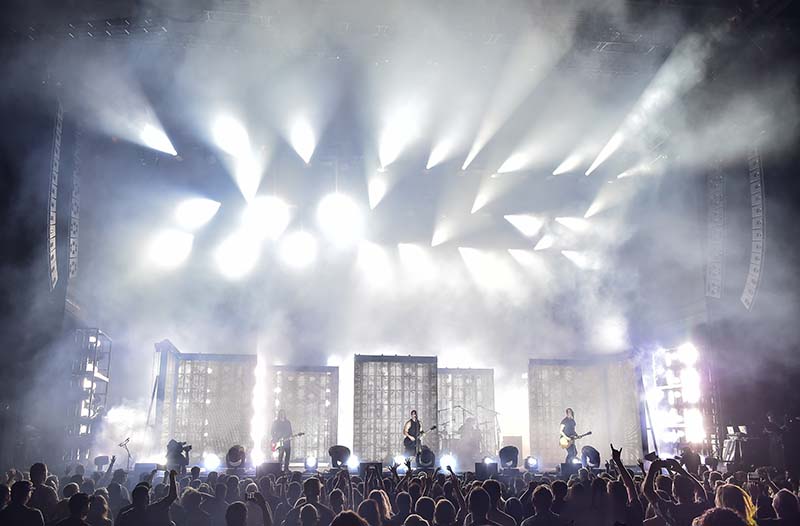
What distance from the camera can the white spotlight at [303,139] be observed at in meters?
19.8

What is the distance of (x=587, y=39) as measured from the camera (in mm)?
15297

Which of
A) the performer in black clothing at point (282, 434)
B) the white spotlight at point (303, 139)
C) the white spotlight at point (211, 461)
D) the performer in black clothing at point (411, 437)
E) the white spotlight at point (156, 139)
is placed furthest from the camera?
the white spotlight at point (303, 139)

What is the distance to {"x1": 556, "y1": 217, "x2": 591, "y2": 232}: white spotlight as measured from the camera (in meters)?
24.6

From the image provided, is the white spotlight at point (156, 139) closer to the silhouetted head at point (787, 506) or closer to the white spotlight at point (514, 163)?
the white spotlight at point (514, 163)

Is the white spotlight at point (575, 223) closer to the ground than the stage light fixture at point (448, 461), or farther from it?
farther from it

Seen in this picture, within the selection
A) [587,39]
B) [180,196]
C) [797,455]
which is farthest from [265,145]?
[797,455]

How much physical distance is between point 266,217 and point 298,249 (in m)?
1.90

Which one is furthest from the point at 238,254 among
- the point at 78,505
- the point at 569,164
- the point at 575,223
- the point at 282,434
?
the point at 78,505

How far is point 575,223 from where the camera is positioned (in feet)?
81.1

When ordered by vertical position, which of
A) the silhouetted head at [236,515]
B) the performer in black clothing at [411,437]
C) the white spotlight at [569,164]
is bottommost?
the performer in black clothing at [411,437]

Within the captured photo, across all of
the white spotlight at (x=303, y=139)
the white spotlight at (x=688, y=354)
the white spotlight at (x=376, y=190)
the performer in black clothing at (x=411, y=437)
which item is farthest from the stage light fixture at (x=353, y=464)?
the white spotlight at (x=688, y=354)

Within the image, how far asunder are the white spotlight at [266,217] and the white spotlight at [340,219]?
56.9 inches

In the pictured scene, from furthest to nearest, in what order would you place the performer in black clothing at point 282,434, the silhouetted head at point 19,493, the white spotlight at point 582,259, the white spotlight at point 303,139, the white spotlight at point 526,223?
the white spotlight at point 526,223
the white spotlight at point 582,259
the white spotlight at point 303,139
the performer in black clothing at point 282,434
the silhouetted head at point 19,493

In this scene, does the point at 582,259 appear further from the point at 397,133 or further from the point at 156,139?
the point at 156,139
